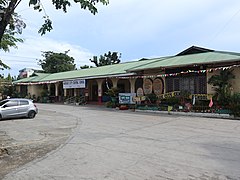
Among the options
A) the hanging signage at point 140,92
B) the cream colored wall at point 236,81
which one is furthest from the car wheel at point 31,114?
the cream colored wall at point 236,81

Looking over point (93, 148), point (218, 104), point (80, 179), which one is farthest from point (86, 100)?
point (80, 179)

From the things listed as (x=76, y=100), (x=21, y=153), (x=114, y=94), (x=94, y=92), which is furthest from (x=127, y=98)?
(x=21, y=153)

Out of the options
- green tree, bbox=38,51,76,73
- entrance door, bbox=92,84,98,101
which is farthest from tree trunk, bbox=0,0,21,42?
green tree, bbox=38,51,76,73

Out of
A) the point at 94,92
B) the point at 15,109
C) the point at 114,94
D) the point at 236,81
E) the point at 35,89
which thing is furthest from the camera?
the point at 35,89

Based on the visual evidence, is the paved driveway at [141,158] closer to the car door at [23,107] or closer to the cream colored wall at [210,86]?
the cream colored wall at [210,86]

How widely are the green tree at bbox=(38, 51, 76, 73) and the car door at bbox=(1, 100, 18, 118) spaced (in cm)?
3682

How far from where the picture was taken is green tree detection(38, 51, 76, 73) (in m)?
50.9

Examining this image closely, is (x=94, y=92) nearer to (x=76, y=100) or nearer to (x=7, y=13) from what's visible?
(x=76, y=100)

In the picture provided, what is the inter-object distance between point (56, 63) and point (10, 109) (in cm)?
3857

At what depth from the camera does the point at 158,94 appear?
19.1 meters

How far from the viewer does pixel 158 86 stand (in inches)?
755

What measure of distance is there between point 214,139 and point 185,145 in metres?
1.61

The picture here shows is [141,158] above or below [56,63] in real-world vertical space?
below

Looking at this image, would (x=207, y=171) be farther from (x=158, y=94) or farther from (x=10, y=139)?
(x=158, y=94)
